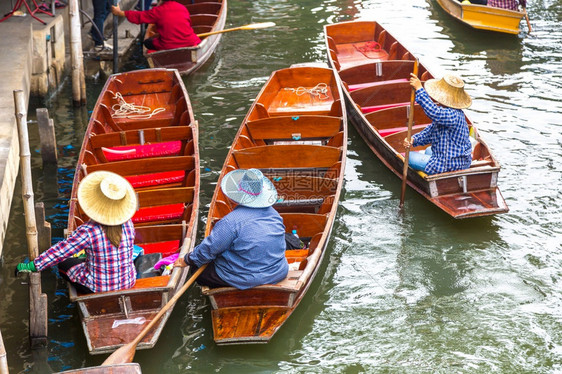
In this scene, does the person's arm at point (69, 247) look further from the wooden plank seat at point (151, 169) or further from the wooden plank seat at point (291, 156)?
the wooden plank seat at point (291, 156)

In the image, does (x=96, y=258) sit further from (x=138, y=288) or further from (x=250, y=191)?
(x=250, y=191)

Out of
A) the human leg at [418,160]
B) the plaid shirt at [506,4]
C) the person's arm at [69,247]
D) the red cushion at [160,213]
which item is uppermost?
the plaid shirt at [506,4]

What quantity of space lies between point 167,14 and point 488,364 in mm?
8612

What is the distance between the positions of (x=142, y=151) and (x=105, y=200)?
322cm

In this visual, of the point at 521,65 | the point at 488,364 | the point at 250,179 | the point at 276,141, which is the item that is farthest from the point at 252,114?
the point at 521,65

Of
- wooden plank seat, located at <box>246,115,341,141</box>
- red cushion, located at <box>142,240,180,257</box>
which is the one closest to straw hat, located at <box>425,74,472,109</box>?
wooden plank seat, located at <box>246,115,341,141</box>

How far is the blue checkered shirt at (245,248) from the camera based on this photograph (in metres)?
6.02

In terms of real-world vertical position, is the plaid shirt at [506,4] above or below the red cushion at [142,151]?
above

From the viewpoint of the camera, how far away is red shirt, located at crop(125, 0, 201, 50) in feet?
41.1

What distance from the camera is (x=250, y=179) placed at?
6148 millimetres

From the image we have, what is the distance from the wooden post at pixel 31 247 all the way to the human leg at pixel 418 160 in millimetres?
4485

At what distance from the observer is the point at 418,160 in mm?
8781

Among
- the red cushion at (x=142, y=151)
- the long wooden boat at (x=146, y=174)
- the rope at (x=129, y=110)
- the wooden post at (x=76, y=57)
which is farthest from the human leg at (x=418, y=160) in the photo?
the wooden post at (x=76, y=57)

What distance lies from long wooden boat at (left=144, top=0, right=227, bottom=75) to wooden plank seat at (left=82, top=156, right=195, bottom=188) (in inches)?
178
